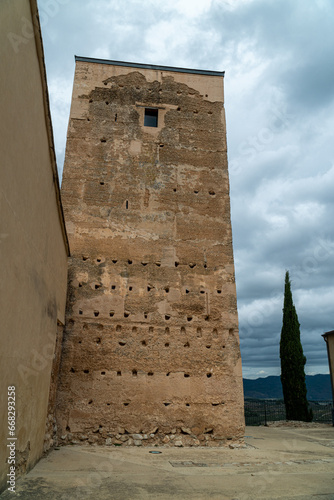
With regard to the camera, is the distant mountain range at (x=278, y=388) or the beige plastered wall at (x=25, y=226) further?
the distant mountain range at (x=278, y=388)

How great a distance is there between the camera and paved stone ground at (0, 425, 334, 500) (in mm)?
3967

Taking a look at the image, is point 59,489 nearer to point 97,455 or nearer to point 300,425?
point 97,455

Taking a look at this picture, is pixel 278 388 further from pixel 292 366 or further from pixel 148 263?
pixel 148 263

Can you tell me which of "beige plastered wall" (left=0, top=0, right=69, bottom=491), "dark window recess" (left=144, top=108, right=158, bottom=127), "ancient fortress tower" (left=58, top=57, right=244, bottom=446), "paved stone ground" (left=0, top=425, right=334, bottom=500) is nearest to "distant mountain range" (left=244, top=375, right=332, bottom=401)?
"ancient fortress tower" (left=58, top=57, right=244, bottom=446)

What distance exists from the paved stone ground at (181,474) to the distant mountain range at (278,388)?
81.2 meters

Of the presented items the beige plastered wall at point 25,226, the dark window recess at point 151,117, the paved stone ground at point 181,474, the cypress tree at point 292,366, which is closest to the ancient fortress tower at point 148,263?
the dark window recess at point 151,117

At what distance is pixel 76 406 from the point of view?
7324mm

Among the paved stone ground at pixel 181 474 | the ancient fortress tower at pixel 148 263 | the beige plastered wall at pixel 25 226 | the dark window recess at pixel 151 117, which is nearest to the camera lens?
the beige plastered wall at pixel 25 226

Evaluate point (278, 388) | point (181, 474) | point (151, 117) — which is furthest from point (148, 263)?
point (278, 388)

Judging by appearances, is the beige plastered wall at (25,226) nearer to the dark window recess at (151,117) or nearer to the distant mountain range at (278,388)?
the dark window recess at (151,117)

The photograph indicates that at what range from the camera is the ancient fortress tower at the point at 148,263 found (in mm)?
7512

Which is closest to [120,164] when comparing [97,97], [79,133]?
[79,133]

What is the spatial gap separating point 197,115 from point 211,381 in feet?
23.4

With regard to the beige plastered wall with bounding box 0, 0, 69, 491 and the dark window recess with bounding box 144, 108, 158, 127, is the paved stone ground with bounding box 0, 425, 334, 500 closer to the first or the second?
the beige plastered wall with bounding box 0, 0, 69, 491
